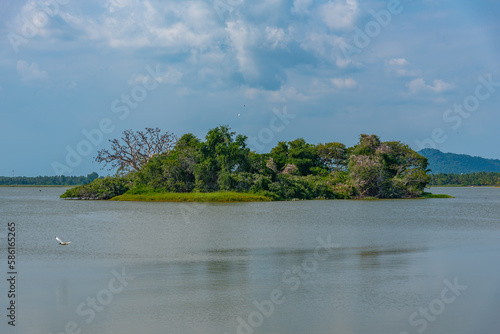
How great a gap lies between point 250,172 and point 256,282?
40155mm

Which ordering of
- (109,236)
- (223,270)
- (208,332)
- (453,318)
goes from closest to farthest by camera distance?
(208,332) → (453,318) → (223,270) → (109,236)

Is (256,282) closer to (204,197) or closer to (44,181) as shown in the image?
(204,197)

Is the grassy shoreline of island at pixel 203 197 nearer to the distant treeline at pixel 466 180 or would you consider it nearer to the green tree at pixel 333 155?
the green tree at pixel 333 155

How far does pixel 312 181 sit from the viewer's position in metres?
58.9

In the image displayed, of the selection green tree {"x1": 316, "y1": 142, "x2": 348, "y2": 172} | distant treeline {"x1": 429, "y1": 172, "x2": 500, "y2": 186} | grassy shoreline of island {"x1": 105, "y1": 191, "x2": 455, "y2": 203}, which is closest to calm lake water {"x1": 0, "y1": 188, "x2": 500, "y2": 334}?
grassy shoreline of island {"x1": 105, "y1": 191, "x2": 455, "y2": 203}

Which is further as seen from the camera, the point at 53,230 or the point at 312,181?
the point at 312,181

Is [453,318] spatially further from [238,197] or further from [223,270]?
[238,197]

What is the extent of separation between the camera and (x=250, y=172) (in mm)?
52875

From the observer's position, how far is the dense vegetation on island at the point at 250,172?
5141 centimetres

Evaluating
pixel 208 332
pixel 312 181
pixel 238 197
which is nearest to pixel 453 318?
pixel 208 332

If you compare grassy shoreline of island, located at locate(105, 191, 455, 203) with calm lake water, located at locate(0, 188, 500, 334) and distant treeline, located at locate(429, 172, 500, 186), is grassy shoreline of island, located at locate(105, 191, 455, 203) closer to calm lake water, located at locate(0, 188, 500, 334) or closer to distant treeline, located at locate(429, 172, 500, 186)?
calm lake water, located at locate(0, 188, 500, 334)

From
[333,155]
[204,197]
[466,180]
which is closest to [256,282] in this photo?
[204,197]

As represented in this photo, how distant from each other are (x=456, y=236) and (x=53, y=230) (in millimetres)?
17979

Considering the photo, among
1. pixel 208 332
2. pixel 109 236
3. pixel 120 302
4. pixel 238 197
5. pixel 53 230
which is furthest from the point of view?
pixel 238 197
